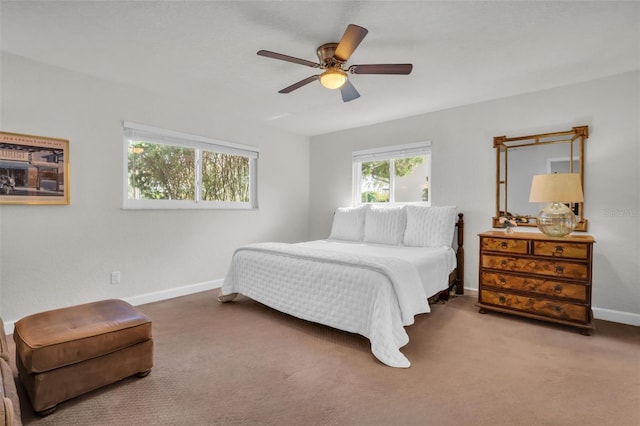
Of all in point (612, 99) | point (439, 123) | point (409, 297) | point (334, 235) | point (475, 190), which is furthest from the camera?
point (334, 235)

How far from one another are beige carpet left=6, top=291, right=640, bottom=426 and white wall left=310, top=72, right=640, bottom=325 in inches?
20.3

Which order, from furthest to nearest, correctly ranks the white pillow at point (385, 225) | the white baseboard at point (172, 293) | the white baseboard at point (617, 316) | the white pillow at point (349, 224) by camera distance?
the white pillow at point (349, 224) < the white pillow at point (385, 225) < the white baseboard at point (172, 293) < the white baseboard at point (617, 316)

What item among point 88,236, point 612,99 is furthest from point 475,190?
point 88,236

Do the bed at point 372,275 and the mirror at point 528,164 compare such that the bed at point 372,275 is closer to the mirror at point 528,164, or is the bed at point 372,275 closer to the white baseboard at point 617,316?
the mirror at point 528,164

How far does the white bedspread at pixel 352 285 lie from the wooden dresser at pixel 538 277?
0.43 metres

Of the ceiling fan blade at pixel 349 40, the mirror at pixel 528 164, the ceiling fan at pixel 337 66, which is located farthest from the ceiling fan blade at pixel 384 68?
the mirror at pixel 528 164

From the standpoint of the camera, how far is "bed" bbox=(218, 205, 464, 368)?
2.18 m

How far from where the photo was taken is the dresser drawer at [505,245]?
2.84 m

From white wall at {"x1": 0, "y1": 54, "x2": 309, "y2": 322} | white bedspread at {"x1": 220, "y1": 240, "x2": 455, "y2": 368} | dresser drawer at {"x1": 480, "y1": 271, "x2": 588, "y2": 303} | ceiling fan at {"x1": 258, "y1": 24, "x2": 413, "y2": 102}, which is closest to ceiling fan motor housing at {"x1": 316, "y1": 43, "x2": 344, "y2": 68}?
ceiling fan at {"x1": 258, "y1": 24, "x2": 413, "y2": 102}

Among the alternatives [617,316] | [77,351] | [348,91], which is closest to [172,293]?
[77,351]

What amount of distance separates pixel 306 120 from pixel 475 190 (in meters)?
2.34

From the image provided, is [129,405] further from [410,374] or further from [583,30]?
[583,30]

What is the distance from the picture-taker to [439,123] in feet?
12.9

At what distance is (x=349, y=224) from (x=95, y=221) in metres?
2.82
